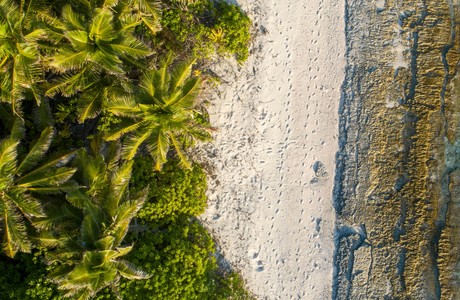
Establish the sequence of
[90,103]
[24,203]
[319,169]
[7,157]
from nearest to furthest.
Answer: [7,157]
[24,203]
[90,103]
[319,169]

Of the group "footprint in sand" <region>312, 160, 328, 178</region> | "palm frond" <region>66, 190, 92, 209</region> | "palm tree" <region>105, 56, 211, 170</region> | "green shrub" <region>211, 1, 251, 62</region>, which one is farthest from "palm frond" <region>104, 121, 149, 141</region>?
"footprint in sand" <region>312, 160, 328, 178</region>

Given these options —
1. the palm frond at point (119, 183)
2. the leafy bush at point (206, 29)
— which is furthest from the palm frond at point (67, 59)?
the leafy bush at point (206, 29)

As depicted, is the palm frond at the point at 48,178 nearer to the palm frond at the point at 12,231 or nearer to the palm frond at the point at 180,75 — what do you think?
the palm frond at the point at 12,231

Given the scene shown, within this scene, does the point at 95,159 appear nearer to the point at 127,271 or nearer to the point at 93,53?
the point at 93,53

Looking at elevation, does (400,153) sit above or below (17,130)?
above

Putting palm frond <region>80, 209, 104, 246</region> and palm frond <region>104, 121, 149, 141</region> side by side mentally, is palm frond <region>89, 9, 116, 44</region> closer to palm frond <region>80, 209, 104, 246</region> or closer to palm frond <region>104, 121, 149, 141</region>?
palm frond <region>104, 121, 149, 141</region>

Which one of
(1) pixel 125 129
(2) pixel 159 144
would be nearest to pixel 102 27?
(1) pixel 125 129

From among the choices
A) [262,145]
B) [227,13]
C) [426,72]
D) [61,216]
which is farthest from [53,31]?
[426,72]

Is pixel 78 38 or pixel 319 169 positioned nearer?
pixel 78 38
